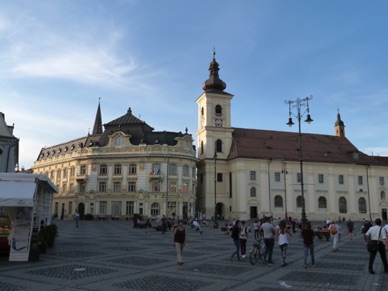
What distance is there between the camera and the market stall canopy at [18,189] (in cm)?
1399

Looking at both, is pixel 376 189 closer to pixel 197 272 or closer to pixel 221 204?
pixel 221 204

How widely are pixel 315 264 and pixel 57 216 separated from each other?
60.8m

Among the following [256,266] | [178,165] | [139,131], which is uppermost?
[139,131]

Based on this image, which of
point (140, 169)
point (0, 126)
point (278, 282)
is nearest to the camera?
point (278, 282)

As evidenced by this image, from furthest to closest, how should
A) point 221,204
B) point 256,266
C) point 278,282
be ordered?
point 221,204, point 256,266, point 278,282

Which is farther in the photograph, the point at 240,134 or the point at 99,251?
the point at 240,134

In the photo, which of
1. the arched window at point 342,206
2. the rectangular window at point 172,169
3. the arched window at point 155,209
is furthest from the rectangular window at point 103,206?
the arched window at point 342,206

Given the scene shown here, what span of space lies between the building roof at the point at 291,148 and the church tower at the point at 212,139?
2456 mm

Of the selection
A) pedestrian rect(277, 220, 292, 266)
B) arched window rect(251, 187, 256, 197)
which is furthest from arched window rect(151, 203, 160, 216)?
pedestrian rect(277, 220, 292, 266)

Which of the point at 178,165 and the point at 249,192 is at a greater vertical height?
the point at 178,165

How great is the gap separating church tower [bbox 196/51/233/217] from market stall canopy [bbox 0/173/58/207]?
2099 inches

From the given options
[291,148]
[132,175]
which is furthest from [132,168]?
[291,148]

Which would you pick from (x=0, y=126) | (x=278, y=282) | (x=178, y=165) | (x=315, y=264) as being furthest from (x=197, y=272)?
(x=178, y=165)

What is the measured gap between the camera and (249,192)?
65.9 meters
